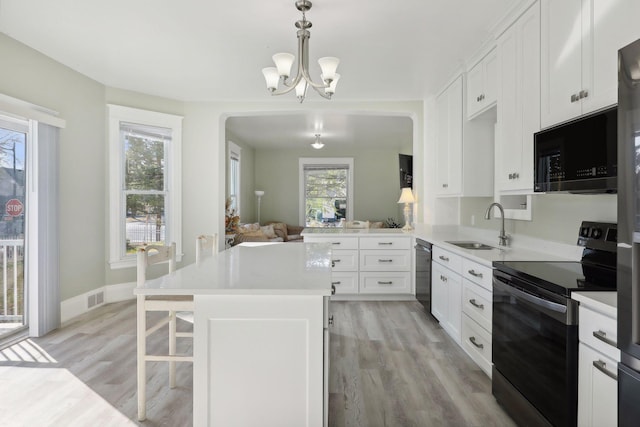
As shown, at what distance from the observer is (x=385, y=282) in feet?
14.4

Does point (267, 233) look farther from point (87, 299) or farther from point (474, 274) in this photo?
point (474, 274)

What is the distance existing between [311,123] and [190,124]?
212cm

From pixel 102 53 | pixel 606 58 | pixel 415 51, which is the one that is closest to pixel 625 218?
pixel 606 58

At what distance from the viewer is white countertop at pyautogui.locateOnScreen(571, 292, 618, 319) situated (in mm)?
1258

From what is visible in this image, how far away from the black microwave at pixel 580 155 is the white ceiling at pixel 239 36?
1090 millimetres

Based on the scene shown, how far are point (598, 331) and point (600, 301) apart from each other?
12cm

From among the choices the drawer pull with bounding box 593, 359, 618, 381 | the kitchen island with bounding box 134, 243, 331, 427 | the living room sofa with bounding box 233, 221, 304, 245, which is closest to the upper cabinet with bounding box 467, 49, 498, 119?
the drawer pull with bounding box 593, 359, 618, 381

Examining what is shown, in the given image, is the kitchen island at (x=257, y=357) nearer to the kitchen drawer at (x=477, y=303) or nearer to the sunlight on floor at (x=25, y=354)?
the kitchen drawer at (x=477, y=303)

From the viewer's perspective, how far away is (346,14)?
8.32 ft

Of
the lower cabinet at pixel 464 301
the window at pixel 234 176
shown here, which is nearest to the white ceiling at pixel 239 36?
the lower cabinet at pixel 464 301

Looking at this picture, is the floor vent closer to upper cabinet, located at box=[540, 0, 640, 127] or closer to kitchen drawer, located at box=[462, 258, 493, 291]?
kitchen drawer, located at box=[462, 258, 493, 291]

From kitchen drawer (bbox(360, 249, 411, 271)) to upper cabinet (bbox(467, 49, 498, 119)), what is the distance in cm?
181

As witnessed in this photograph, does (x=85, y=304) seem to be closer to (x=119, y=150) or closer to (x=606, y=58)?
(x=119, y=150)

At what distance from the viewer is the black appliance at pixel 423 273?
12.2ft
